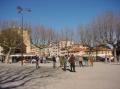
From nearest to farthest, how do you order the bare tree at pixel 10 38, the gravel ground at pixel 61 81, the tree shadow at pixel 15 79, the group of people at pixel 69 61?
the gravel ground at pixel 61 81
the tree shadow at pixel 15 79
the group of people at pixel 69 61
the bare tree at pixel 10 38

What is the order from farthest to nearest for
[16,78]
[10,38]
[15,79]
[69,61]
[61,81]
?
[10,38] → [69,61] → [16,78] → [15,79] → [61,81]

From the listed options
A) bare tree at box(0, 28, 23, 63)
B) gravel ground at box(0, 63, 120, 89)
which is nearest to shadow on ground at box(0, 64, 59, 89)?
gravel ground at box(0, 63, 120, 89)

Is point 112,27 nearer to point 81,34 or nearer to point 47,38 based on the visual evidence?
point 81,34

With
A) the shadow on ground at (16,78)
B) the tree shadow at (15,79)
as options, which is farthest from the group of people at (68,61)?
the tree shadow at (15,79)

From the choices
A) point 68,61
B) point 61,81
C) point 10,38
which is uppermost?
point 10,38

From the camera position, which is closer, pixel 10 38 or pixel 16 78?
pixel 16 78

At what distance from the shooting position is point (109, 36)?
212 feet

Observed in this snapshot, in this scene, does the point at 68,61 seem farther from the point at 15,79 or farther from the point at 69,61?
the point at 15,79

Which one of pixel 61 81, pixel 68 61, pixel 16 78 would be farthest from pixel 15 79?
pixel 68 61

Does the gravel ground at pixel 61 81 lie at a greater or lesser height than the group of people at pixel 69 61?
lesser

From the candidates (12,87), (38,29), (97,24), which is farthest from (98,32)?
(12,87)

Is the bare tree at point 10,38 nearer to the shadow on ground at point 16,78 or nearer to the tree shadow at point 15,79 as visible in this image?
the shadow on ground at point 16,78

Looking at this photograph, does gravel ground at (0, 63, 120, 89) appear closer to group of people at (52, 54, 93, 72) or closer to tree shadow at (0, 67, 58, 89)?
tree shadow at (0, 67, 58, 89)

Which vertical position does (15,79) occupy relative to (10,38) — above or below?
below
